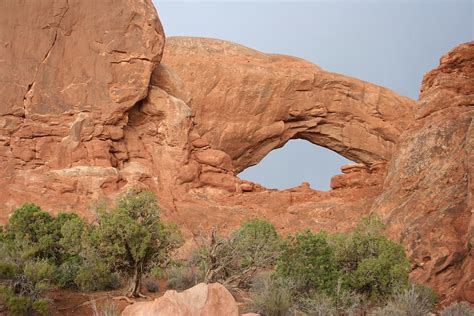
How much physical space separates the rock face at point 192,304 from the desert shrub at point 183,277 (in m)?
4.48

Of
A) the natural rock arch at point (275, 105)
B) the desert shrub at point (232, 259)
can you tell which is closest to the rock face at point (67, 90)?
the desert shrub at point (232, 259)

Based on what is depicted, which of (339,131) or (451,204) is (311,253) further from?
(339,131)

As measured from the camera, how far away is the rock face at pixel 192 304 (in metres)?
8.66

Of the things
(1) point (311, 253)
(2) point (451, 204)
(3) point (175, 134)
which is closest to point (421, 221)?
(2) point (451, 204)

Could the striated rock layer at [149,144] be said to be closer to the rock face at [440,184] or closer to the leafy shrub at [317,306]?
the rock face at [440,184]

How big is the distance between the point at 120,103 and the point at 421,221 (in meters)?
9.92

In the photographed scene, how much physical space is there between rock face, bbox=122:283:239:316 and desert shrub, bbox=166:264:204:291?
176 inches

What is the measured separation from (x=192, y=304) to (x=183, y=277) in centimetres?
548

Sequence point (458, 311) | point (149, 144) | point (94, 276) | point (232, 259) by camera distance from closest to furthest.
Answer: point (458, 311) < point (94, 276) < point (232, 259) < point (149, 144)

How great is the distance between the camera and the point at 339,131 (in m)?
33.2

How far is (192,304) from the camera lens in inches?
352

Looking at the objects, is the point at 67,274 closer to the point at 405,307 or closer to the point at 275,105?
the point at 405,307

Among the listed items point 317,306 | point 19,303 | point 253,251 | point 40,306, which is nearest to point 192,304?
point 40,306

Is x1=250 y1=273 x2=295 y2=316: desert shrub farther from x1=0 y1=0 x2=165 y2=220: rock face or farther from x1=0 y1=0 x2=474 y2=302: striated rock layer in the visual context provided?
x1=0 y1=0 x2=165 y2=220: rock face
